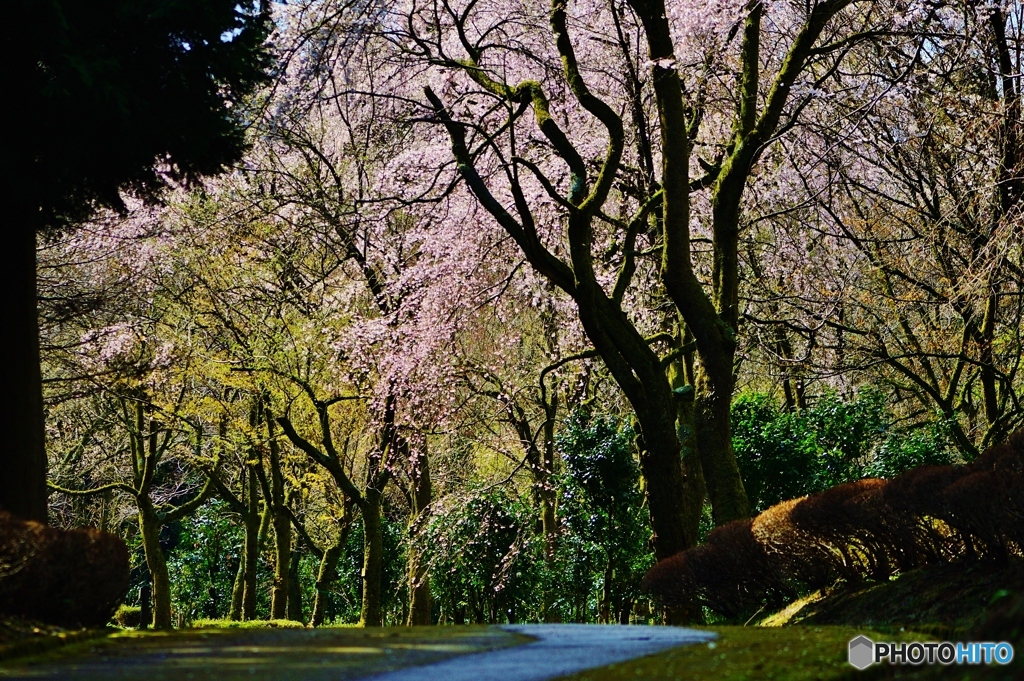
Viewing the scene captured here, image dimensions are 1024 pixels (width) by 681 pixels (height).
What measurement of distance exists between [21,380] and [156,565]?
14007 mm

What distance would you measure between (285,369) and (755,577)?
10.2 metres

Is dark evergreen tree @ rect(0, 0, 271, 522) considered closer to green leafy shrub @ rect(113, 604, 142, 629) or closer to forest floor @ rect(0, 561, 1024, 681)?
forest floor @ rect(0, 561, 1024, 681)

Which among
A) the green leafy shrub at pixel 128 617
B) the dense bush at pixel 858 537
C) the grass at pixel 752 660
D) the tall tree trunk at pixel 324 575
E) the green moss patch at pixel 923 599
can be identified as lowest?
the grass at pixel 752 660

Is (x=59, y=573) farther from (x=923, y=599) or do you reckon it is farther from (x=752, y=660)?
(x=923, y=599)

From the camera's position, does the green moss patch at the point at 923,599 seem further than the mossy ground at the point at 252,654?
Yes

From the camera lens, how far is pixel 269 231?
18016mm

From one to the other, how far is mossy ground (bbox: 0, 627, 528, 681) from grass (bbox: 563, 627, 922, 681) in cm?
99

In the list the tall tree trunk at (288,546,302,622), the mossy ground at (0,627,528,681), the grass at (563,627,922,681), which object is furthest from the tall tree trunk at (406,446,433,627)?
the grass at (563,627,922,681)

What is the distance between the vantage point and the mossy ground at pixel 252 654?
4688mm

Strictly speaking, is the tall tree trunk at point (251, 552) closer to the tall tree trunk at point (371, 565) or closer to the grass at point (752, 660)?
the tall tree trunk at point (371, 565)

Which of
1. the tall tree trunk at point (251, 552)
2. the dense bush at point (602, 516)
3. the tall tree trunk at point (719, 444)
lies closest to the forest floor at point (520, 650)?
the tall tree trunk at point (719, 444)

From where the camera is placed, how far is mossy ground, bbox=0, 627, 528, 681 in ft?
15.4

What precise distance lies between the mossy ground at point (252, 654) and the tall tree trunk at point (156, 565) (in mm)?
15534

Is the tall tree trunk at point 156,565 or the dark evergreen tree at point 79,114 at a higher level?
the dark evergreen tree at point 79,114
